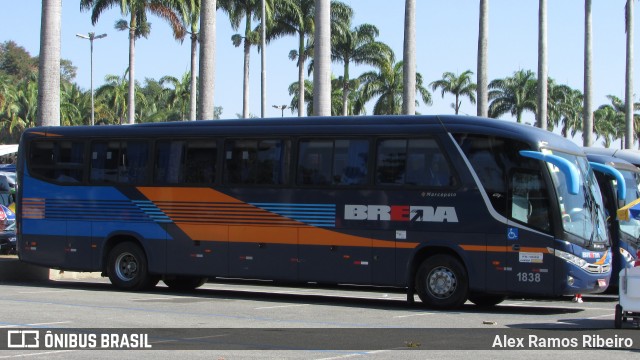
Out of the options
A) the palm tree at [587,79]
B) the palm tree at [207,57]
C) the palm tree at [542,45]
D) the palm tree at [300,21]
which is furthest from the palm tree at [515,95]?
the palm tree at [207,57]

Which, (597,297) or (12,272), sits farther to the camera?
(12,272)

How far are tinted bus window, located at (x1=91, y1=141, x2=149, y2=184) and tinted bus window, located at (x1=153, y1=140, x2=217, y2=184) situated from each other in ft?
1.34

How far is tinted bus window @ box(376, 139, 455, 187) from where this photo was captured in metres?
18.0

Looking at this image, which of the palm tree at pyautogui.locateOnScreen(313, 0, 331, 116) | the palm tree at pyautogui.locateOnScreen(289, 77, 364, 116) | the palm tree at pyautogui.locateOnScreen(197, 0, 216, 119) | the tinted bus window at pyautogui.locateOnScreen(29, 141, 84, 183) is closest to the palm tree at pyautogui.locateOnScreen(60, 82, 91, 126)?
the palm tree at pyautogui.locateOnScreen(289, 77, 364, 116)

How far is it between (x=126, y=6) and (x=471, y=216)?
1580 inches

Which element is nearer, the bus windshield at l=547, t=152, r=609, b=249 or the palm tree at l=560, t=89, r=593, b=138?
the bus windshield at l=547, t=152, r=609, b=249

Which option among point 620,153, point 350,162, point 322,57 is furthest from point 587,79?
point 350,162

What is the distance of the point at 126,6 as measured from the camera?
178 feet

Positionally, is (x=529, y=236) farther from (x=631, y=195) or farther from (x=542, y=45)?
(x=542, y=45)

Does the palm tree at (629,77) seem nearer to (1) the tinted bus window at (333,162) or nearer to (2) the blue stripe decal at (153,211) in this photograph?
(1) the tinted bus window at (333,162)

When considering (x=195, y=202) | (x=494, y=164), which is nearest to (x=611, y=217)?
(x=494, y=164)

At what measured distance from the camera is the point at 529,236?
17.3 metres

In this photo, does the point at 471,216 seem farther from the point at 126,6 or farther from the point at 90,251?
the point at 126,6

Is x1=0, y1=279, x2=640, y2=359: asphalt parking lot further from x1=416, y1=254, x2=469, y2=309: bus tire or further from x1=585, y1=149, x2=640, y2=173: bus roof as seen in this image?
x1=585, y1=149, x2=640, y2=173: bus roof
